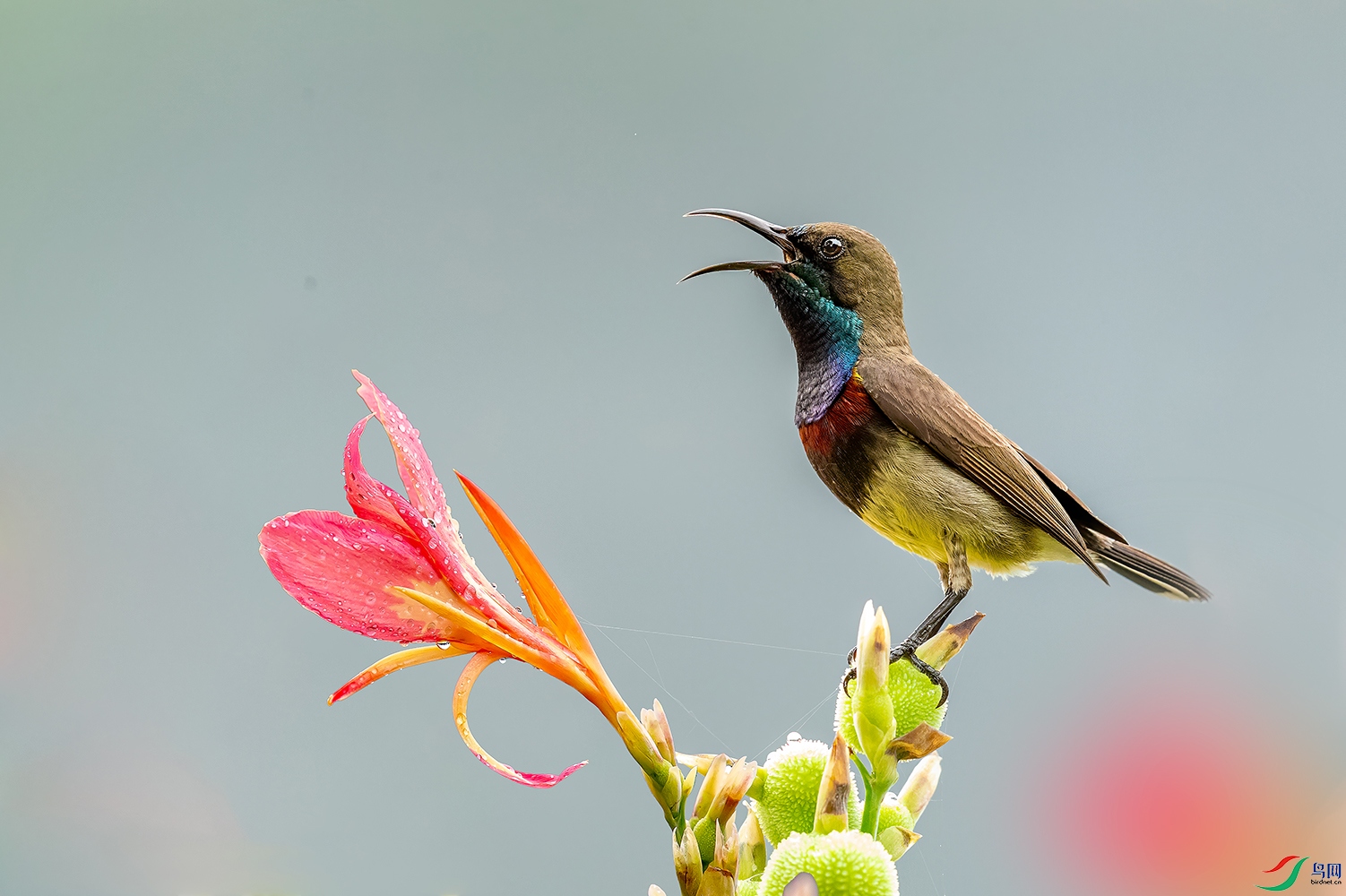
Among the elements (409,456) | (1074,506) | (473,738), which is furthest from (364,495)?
(1074,506)

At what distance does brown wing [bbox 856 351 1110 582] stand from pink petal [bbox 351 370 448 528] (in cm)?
34

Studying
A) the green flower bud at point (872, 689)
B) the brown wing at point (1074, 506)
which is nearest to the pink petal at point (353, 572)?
the green flower bud at point (872, 689)

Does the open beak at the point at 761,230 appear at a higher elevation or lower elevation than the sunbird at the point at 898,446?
higher

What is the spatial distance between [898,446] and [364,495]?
1.30 ft

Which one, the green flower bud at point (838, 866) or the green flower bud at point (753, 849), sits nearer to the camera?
the green flower bud at point (838, 866)

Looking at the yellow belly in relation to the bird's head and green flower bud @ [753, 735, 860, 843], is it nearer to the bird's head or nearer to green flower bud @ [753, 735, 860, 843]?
the bird's head

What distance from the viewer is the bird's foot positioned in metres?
0.58

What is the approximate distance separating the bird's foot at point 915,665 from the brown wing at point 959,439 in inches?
5.8

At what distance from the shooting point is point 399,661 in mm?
572

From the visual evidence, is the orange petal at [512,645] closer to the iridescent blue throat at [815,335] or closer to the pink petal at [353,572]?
the pink petal at [353,572]

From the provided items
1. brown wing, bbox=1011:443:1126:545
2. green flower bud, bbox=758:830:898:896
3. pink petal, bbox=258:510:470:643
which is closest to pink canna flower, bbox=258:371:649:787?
pink petal, bbox=258:510:470:643

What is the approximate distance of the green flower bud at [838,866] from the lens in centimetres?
48

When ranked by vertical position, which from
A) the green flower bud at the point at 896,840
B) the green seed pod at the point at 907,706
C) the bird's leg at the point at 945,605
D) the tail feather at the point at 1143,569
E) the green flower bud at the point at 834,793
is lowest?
the green flower bud at the point at 896,840

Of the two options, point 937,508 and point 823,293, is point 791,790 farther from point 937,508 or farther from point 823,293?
point 823,293
